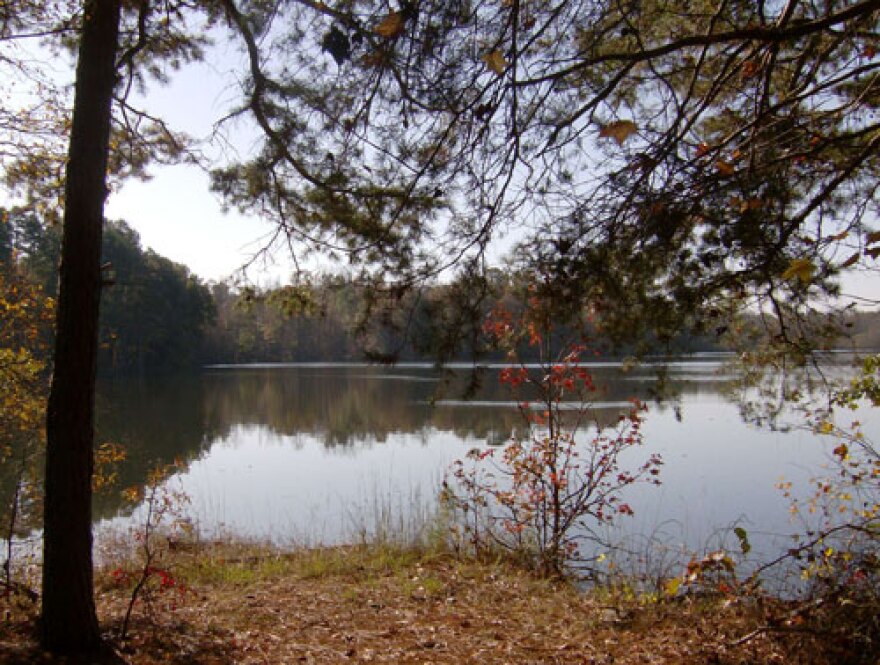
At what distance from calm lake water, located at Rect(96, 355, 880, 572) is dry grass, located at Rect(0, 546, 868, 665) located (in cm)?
105

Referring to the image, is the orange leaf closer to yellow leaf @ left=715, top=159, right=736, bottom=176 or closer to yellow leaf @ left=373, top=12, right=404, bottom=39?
yellow leaf @ left=715, top=159, right=736, bottom=176

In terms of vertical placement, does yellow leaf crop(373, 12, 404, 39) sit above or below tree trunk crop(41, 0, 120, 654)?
above

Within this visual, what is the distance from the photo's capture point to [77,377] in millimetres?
3098

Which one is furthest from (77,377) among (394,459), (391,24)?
(394,459)

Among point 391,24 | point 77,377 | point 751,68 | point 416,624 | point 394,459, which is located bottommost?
point 394,459

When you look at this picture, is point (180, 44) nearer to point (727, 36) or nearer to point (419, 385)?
point (727, 36)

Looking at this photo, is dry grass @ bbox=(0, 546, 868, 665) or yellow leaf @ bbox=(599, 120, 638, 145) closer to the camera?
yellow leaf @ bbox=(599, 120, 638, 145)

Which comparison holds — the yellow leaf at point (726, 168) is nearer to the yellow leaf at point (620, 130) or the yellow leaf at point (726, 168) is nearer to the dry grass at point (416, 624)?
the yellow leaf at point (620, 130)

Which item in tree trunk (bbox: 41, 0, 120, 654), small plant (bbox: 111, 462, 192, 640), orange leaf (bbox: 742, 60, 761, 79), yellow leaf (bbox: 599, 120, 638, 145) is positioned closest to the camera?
yellow leaf (bbox: 599, 120, 638, 145)

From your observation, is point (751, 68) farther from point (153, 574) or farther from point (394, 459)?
point (394, 459)

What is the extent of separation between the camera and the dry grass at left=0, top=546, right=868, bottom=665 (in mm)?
3260

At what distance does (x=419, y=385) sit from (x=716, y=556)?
73.3 feet

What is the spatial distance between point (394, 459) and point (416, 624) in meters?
6.98

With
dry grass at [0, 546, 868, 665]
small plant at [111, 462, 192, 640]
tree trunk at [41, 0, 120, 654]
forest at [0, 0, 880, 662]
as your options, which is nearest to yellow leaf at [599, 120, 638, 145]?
forest at [0, 0, 880, 662]
